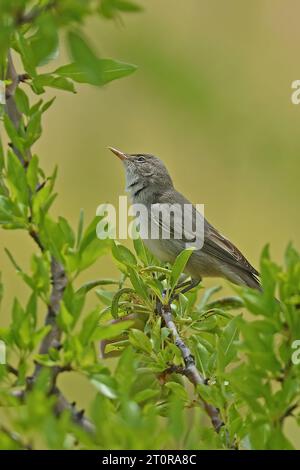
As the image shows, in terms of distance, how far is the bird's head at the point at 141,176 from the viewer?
224 cm

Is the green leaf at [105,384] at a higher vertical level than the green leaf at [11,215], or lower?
lower

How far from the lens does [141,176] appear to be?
2.24 metres

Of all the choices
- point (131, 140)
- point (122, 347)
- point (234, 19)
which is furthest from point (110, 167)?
point (122, 347)

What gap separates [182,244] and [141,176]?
36 centimetres

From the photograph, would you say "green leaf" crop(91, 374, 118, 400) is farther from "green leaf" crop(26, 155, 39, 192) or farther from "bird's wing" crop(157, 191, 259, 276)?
"bird's wing" crop(157, 191, 259, 276)

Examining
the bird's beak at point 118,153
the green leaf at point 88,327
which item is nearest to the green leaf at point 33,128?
the green leaf at point 88,327

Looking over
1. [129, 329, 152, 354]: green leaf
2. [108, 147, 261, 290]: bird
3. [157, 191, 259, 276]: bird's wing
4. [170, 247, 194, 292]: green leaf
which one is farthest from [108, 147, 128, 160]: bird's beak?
[129, 329, 152, 354]: green leaf

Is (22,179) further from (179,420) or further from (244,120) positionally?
(244,120)

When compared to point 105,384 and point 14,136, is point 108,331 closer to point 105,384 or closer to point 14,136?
point 105,384

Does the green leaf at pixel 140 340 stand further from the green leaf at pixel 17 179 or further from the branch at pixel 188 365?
the green leaf at pixel 17 179

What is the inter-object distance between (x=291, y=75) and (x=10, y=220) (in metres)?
2.13

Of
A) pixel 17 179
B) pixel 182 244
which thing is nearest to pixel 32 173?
pixel 17 179

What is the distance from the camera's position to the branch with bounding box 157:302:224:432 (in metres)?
0.74

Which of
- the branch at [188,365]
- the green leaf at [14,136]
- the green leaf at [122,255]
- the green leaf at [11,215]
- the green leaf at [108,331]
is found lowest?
the branch at [188,365]
